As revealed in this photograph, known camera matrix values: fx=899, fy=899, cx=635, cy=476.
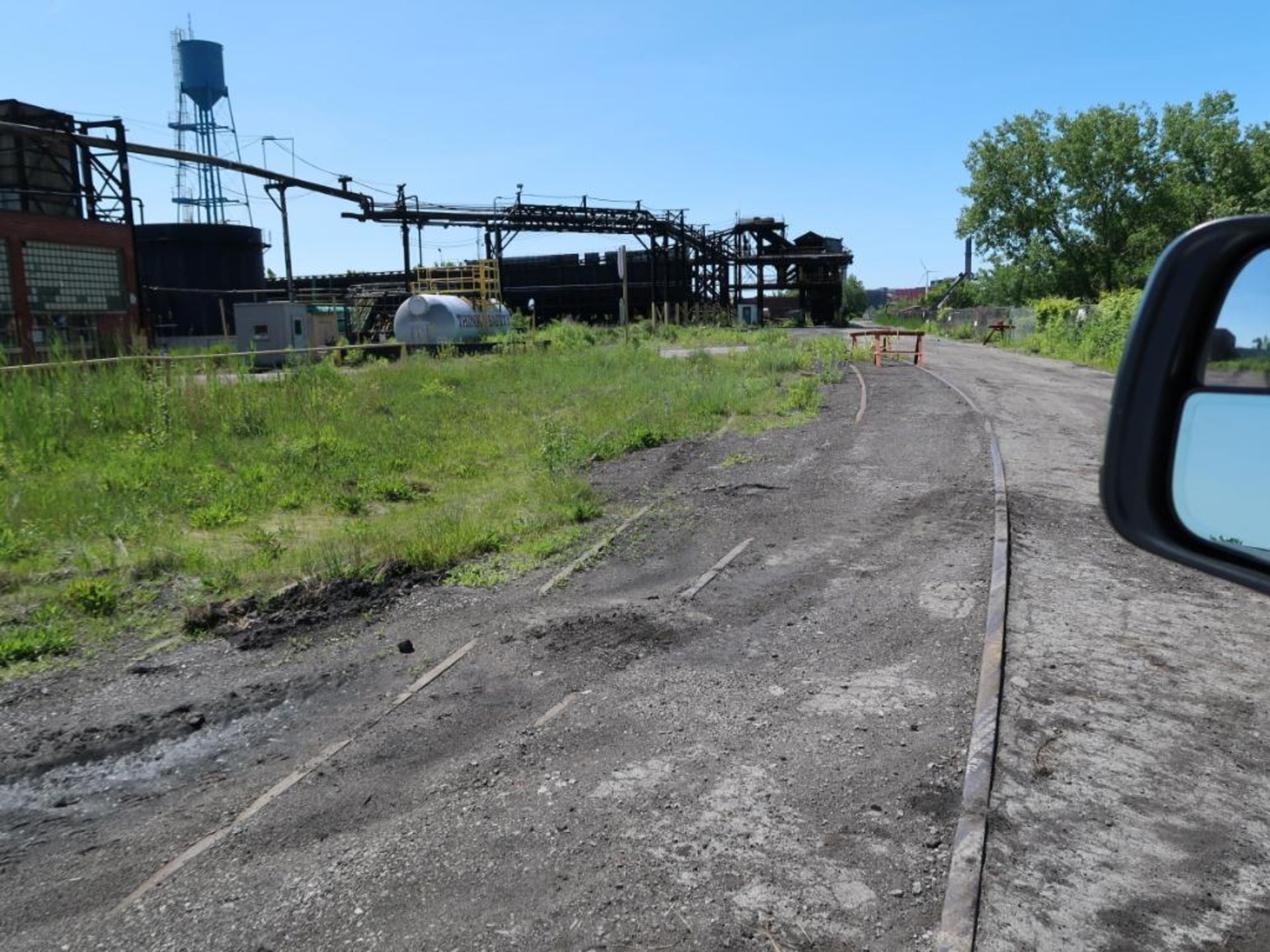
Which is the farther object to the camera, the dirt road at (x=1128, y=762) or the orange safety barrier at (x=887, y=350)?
the orange safety barrier at (x=887, y=350)

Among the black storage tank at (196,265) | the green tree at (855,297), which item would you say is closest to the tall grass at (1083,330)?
the black storage tank at (196,265)

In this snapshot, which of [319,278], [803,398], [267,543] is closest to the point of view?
[267,543]

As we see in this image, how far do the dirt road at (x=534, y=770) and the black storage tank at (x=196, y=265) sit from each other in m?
40.1

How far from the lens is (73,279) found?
30375mm

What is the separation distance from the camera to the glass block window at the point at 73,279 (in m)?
28.9

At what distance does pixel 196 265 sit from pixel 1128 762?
49356 mm

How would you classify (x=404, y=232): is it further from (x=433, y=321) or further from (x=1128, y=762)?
(x=1128, y=762)

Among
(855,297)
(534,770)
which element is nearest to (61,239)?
(534,770)

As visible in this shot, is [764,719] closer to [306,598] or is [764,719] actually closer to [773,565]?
[773,565]

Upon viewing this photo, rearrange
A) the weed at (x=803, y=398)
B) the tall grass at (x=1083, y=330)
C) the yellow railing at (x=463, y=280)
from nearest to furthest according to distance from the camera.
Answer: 1. the weed at (x=803, y=398)
2. the tall grass at (x=1083, y=330)
3. the yellow railing at (x=463, y=280)

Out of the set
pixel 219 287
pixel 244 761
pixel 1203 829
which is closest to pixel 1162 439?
pixel 1203 829

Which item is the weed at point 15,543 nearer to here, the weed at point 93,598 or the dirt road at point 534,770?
the weed at point 93,598

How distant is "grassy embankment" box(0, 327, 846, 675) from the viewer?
6.94 meters

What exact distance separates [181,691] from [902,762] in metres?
3.89
